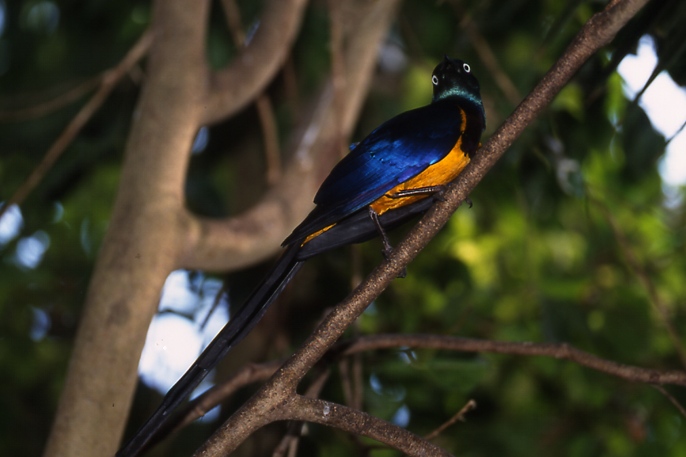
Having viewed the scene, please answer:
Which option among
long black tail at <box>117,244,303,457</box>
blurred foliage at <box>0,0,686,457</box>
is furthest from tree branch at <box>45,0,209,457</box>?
blurred foliage at <box>0,0,686,457</box>

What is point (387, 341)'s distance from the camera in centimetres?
295

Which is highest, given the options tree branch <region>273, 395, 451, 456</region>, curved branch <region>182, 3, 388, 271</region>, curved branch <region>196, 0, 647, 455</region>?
curved branch <region>182, 3, 388, 271</region>

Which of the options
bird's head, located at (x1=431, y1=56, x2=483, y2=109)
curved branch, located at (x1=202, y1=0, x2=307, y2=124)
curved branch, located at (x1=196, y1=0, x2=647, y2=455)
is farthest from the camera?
curved branch, located at (x1=202, y1=0, x2=307, y2=124)

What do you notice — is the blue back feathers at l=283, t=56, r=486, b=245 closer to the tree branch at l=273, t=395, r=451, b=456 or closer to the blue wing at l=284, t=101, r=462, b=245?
the blue wing at l=284, t=101, r=462, b=245

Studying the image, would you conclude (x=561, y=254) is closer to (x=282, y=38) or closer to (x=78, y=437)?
(x=282, y=38)

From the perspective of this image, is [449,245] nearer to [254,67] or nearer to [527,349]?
[254,67]

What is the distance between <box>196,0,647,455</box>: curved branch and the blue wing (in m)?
0.22

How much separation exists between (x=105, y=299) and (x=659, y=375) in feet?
6.28

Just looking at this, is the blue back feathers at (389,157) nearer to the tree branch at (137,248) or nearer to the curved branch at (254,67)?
the tree branch at (137,248)

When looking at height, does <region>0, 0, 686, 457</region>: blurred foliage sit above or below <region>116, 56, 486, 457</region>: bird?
above

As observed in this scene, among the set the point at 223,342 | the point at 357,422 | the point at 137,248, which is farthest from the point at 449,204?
the point at 137,248

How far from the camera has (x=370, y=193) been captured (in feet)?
7.12

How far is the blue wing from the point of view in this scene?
7.01 feet

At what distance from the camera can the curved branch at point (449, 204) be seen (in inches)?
77.3
